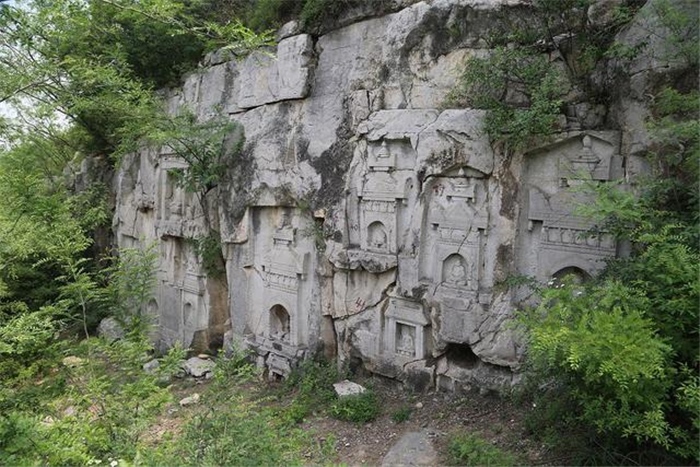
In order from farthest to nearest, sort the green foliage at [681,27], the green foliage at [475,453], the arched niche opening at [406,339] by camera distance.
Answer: the arched niche opening at [406,339] < the green foliage at [475,453] < the green foliage at [681,27]

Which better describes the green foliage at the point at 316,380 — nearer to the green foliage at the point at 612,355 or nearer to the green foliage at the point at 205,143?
the green foliage at the point at 205,143

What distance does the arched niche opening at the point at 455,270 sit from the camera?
8.28 meters

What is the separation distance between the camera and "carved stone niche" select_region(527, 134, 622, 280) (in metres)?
7.16

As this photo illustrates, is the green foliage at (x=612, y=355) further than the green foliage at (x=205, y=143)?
No

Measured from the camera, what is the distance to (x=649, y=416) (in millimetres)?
4559

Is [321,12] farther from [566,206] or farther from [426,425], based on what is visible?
[426,425]

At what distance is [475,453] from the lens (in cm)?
643

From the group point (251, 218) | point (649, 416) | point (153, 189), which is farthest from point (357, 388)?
point (153, 189)

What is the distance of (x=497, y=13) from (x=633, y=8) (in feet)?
5.71

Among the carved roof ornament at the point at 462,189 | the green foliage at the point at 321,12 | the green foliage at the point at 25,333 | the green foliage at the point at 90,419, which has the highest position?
the green foliage at the point at 321,12

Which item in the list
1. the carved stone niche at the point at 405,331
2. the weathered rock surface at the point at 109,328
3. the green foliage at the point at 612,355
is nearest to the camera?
the green foliage at the point at 612,355

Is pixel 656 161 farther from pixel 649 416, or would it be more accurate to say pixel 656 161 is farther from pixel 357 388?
pixel 357 388

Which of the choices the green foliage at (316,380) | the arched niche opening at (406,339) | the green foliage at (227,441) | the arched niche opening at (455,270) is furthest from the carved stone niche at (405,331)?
the green foliage at (227,441)

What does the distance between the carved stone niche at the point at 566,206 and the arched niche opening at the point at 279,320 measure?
5.09m
